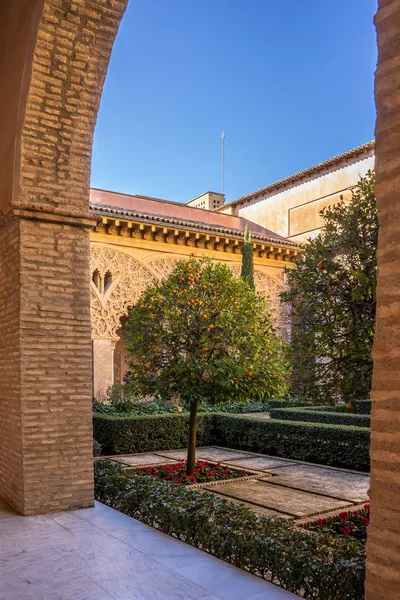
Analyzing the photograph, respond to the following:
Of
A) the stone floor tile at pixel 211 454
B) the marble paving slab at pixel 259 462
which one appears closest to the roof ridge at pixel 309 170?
the stone floor tile at pixel 211 454

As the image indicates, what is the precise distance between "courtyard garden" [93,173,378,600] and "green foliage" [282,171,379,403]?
0.01 meters

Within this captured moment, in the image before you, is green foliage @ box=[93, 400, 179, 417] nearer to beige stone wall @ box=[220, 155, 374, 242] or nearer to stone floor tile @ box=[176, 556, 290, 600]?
stone floor tile @ box=[176, 556, 290, 600]

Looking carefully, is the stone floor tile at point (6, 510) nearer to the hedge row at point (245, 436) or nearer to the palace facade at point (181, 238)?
the hedge row at point (245, 436)

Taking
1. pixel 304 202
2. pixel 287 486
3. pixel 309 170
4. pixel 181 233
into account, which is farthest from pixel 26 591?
pixel 304 202

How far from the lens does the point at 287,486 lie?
301 inches

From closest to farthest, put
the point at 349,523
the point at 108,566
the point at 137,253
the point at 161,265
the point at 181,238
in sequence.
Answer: the point at 108,566, the point at 349,523, the point at 137,253, the point at 161,265, the point at 181,238

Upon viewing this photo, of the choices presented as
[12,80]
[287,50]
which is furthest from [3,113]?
[287,50]

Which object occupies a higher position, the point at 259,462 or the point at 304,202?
the point at 304,202

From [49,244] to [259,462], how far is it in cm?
613

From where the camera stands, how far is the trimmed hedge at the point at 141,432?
34.6 feet

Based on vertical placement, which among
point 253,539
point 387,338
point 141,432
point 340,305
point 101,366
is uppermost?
point 340,305

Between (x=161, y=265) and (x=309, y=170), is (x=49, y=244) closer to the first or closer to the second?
(x=161, y=265)

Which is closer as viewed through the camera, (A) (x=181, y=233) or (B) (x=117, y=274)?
(B) (x=117, y=274)

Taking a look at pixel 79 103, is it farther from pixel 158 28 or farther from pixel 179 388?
pixel 158 28
